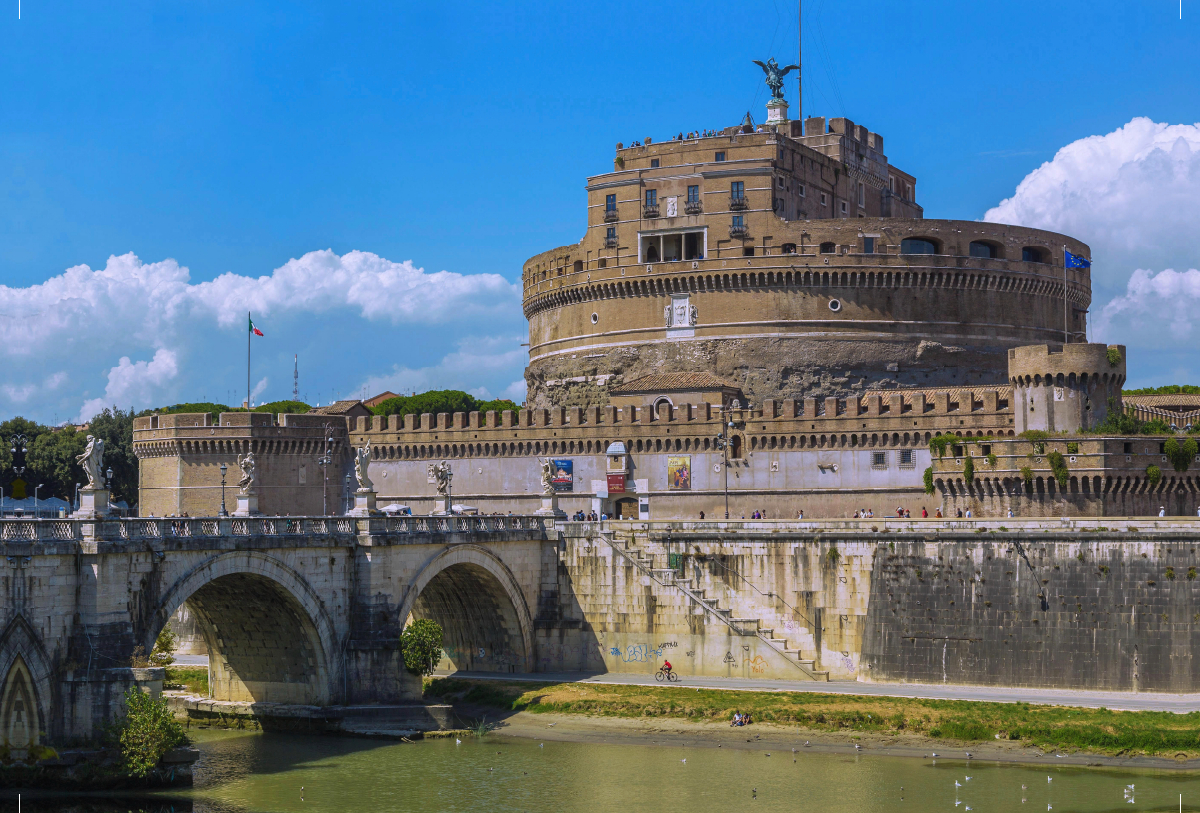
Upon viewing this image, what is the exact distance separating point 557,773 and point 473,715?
26.6 feet

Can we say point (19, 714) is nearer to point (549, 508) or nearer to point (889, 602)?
point (549, 508)

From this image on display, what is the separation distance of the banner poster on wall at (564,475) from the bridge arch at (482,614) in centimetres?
1715

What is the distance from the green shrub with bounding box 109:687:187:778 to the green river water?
1.02m

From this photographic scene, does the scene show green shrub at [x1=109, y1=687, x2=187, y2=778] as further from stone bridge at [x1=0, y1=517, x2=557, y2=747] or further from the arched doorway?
the arched doorway

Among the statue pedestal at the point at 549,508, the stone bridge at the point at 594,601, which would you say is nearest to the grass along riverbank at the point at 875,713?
the stone bridge at the point at 594,601

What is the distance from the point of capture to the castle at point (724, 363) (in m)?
66.5

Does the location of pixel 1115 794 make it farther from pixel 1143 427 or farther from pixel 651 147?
pixel 651 147

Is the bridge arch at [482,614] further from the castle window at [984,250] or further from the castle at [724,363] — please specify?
the castle window at [984,250]

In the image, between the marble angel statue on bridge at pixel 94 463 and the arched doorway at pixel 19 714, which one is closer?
the arched doorway at pixel 19 714

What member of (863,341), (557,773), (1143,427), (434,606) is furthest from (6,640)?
(863,341)

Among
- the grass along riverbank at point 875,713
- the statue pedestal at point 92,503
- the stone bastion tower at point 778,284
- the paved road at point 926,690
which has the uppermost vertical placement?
the stone bastion tower at point 778,284

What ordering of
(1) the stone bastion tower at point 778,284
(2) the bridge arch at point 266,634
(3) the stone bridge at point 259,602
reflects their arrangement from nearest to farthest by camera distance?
(3) the stone bridge at point 259,602 → (2) the bridge arch at point 266,634 → (1) the stone bastion tower at point 778,284

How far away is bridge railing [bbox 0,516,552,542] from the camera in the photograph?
3503 cm

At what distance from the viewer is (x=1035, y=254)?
81188 millimetres
